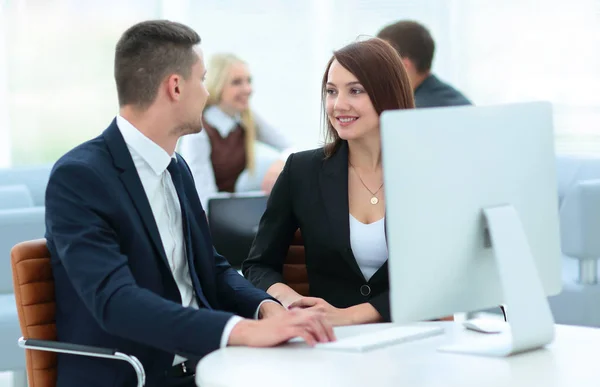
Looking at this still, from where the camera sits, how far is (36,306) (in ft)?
6.98

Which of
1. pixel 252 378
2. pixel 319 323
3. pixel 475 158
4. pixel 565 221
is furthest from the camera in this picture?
pixel 565 221

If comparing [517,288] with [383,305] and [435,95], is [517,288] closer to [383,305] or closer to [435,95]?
[383,305]

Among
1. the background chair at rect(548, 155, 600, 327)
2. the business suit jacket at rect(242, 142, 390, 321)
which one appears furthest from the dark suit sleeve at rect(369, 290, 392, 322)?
the background chair at rect(548, 155, 600, 327)

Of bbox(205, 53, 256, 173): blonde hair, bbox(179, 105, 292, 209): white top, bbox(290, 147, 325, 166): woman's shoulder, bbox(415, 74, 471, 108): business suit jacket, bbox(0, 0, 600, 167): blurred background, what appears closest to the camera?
bbox(290, 147, 325, 166): woman's shoulder

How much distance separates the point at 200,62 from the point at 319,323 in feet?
2.42

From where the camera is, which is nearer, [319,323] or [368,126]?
[319,323]

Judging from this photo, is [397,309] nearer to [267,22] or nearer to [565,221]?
[565,221]

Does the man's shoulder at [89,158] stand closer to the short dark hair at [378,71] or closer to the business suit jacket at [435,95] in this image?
the short dark hair at [378,71]

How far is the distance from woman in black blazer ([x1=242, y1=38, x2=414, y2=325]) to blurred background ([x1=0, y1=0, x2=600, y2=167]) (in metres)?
3.84

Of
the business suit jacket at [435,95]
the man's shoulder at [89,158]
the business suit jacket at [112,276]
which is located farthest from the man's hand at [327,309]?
the business suit jacket at [435,95]

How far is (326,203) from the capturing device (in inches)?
103

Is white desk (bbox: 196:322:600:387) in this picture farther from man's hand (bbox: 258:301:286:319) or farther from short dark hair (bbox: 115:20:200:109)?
short dark hair (bbox: 115:20:200:109)

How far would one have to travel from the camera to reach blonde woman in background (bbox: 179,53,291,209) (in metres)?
5.39

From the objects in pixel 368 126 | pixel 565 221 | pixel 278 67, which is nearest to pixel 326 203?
pixel 368 126
